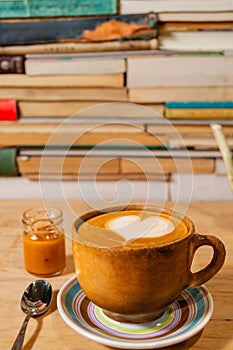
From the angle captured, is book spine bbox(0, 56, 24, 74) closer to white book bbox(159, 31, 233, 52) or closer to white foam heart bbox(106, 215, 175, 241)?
white book bbox(159, 31, 233, 52)

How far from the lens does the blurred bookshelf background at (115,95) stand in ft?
3.65

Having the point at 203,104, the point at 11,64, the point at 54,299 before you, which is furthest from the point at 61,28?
the point at 54,299

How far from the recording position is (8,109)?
3.88 feet

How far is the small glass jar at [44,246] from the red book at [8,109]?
0.44 metres

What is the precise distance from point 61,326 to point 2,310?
0.30ft

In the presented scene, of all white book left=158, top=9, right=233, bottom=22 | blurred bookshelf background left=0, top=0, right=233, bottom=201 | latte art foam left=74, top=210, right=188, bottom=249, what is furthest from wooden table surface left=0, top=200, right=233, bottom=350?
white book left=158, top=9, right=233, bottom=22

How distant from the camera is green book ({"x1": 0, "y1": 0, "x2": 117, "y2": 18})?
1.11 m

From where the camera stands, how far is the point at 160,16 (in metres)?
1.11

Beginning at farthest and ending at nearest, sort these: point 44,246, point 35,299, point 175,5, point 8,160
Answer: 1. point 8,160
2. point 175,5
3. point 44,246
4. point 35,299

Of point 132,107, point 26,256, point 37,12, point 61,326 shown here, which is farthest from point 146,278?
point 37,12

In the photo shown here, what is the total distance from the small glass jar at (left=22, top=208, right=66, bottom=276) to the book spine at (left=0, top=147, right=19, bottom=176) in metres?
0.42

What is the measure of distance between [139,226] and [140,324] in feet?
0.41

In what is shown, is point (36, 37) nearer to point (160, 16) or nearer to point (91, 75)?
point (91, 75)

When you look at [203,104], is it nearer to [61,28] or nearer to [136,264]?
[61,28]
